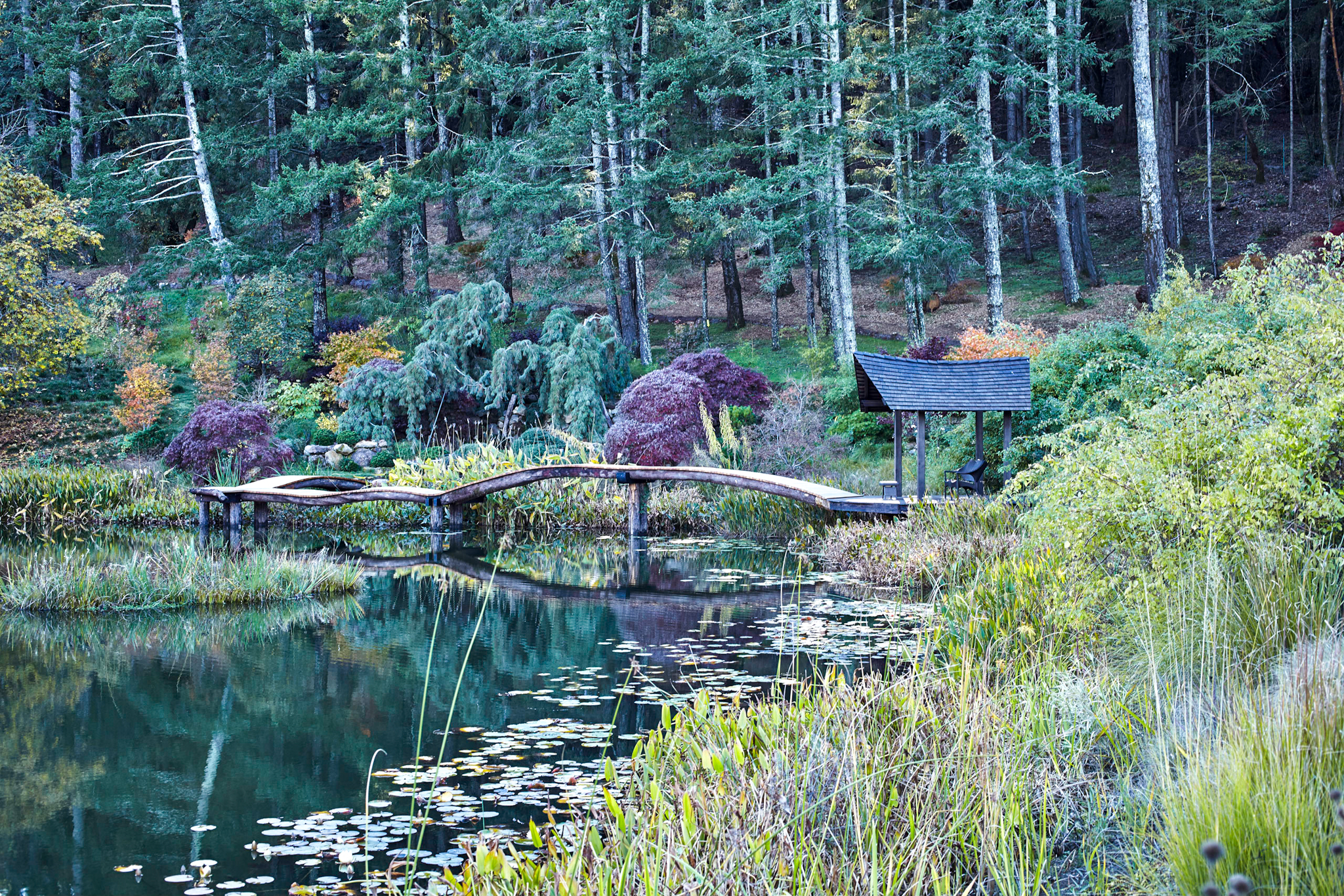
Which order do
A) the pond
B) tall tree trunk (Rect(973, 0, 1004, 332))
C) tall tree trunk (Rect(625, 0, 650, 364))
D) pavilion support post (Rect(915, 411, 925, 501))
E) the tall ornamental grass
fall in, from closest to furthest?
the pond
pavilion support post (Rect(915, 411, 925, 501))
the tall ornamental grass
tall tree trunk (Rect(973, 0, 1004, 332))
tall tree trunk (Rect(625, 0, 650, 364))

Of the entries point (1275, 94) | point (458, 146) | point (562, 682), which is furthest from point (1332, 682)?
point (1275, 94)

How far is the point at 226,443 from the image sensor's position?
55.9ft

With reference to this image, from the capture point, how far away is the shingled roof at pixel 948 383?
11562 millimetres

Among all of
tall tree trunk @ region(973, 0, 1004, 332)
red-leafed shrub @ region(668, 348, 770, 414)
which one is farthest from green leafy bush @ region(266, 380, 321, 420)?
tall tree trunk @ region(973, 0, 1004, 332)

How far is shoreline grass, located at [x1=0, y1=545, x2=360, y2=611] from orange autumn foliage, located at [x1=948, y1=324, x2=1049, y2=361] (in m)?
10.1

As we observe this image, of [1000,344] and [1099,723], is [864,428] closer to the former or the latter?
[1000,344]

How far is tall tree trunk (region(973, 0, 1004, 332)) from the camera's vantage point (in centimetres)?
2061

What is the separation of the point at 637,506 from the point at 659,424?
195 centimetres

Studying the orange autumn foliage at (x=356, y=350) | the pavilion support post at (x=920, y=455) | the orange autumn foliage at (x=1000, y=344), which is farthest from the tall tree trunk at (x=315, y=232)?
the pavilion support post at (x=920, y=455)

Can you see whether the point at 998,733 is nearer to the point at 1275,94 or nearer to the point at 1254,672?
the point at 1254,672

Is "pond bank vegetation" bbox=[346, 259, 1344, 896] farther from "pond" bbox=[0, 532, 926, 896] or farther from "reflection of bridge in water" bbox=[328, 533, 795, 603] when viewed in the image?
"reflection of bridge in water" bbox=[328, 533, 795, 603]

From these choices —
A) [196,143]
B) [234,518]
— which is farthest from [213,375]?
[234,518]

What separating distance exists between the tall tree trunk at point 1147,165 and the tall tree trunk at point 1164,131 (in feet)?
10.6

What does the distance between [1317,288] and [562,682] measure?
5.23 metres
